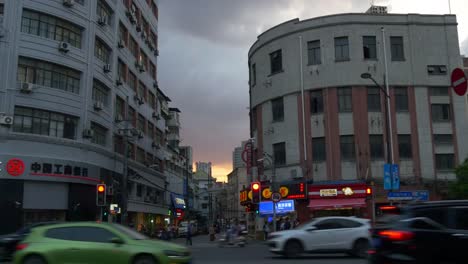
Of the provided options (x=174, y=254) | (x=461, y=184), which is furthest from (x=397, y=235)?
(x=461, y=184)

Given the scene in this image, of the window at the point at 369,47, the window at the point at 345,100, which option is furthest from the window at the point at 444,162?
the window at the point at 369,47

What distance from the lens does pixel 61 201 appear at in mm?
35125

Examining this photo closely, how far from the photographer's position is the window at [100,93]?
40031mm

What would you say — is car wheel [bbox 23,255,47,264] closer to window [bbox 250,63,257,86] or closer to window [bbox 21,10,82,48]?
window [bbox 21,10,82,48]

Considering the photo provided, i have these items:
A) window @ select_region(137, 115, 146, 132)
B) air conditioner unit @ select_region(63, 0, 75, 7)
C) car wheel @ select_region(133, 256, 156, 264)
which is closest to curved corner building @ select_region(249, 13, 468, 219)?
air conditioner unit @ select_region(63, 0, 75, 7)

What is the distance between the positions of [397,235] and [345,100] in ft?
95.3

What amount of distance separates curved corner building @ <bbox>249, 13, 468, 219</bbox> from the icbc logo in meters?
18.4

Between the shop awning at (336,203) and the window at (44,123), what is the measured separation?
1776 centimetres

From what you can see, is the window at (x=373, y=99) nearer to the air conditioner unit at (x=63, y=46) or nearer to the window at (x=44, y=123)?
the window at (x=44, y=123)

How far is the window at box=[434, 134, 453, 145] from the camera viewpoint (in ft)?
124

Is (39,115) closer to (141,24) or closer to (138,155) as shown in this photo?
(138,155)

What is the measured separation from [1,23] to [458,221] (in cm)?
3152

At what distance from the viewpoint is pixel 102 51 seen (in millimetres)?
41906

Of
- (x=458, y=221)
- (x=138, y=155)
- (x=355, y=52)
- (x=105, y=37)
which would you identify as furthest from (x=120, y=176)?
(x=458, y=221)
